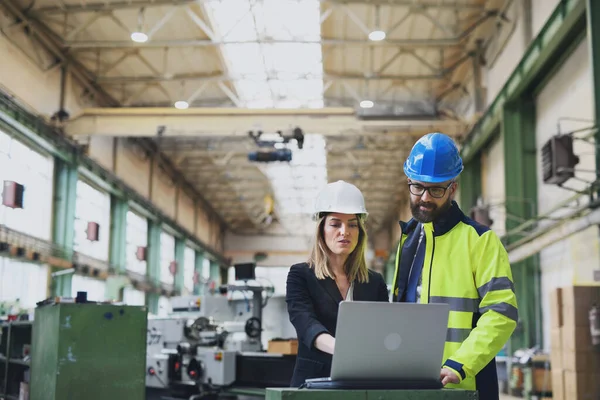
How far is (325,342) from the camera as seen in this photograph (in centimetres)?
278

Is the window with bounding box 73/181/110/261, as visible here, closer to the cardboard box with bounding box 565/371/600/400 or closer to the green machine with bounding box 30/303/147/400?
the green machine with bounding box 30/303/147/400

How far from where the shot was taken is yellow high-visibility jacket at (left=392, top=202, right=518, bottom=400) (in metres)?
2.69

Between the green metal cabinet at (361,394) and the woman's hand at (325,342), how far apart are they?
382 millimetres

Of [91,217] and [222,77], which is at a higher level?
[222,77]

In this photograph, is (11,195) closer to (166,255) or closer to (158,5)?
(158,5)

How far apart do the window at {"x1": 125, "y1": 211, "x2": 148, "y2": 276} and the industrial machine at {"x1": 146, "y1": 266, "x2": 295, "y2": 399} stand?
406 inches

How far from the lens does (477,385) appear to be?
2834 millimetres

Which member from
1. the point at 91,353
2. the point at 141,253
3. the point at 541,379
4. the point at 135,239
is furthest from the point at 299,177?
the point at 91,353

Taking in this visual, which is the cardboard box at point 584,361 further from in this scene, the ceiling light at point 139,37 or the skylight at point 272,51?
the ceiling light at point 139,37

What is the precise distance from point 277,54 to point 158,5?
9.79 ft

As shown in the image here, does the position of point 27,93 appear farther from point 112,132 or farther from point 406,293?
point 406,293

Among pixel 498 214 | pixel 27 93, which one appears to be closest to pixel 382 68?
pixel 498 214

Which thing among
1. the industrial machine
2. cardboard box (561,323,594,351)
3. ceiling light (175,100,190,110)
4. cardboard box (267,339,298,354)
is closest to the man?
cardboard box (561,323,594,351)

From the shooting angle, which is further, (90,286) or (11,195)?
(90,286)
